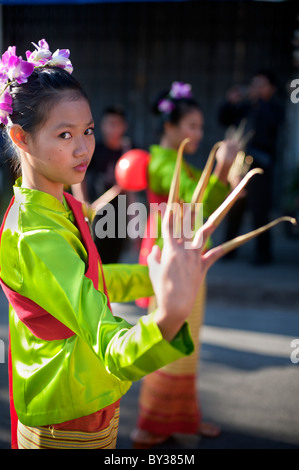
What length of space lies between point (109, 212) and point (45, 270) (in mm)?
3321

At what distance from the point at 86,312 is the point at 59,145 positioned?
1.38ft

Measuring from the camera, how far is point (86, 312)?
117 centimetres

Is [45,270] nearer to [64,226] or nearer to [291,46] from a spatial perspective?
[64,226]

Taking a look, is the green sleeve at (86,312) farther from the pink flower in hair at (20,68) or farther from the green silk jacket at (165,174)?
the green silk jacket at (165,174)

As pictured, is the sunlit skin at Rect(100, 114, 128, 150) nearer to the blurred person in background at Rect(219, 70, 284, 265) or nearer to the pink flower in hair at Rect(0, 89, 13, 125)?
the blurred person in background at Rect(219, 70, 284, 265)

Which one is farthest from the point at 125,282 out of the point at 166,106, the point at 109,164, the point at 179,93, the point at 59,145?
the point at 109,164

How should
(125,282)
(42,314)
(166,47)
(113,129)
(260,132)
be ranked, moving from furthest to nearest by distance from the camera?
(166,47)
(260,132)
(113,129)
(125,282)
(42,314)

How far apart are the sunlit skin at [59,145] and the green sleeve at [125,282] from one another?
0.33 m

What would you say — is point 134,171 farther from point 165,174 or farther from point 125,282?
point 125,282

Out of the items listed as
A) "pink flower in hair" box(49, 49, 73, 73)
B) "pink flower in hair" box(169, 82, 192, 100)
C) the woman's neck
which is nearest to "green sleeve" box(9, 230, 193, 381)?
the woman's neck

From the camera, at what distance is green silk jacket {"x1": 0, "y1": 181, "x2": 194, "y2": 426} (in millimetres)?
1076

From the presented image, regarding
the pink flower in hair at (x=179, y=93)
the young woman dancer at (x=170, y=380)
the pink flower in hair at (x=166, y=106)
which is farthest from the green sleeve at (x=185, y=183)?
the pink flower in hair at (x=179, y=93)
